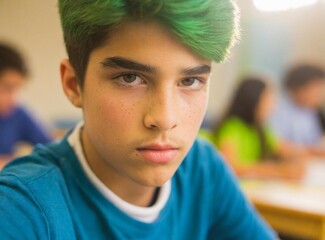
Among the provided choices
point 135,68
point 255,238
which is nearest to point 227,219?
point 255,238

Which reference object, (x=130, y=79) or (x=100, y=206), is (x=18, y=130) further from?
(x=130, y=79)

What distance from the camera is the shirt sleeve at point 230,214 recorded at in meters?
1.07

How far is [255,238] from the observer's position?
43.2 inches

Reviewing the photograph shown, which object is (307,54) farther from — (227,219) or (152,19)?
(152,19)

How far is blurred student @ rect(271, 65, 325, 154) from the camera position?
3.14 metres

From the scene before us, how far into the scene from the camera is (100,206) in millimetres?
806

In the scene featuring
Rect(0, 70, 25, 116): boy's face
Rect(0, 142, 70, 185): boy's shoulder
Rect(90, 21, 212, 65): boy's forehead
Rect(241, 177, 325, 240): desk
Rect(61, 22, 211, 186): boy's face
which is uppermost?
Rect(90, 21, 212, 65): boy's forehead

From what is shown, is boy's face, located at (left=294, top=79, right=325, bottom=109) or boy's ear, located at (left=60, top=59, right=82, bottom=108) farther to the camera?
boy's face, located at (left=294, top=79, right=325, bottom=109)

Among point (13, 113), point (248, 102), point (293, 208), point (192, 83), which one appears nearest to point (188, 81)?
point (192, 83)

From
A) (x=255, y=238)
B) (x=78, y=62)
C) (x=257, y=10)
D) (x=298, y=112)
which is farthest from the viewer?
(x=257, y=10)

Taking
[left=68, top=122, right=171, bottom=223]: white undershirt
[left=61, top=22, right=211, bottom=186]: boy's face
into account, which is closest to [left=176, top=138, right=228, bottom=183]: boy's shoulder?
[left=68, top=122, right=171, bottom=223]: white undershirt

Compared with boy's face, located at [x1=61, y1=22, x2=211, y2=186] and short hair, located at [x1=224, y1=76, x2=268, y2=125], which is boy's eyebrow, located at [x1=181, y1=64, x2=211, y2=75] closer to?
boy's face, located at [x1=61, y1=22, x2=211, y2=186]

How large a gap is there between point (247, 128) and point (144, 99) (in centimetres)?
198

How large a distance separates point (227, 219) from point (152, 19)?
0.61 meters
